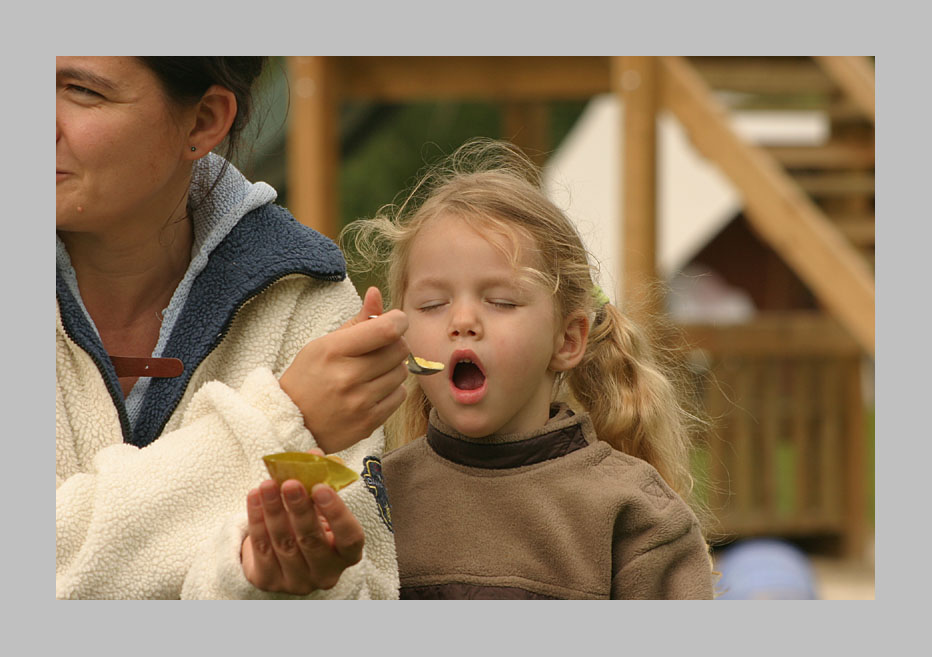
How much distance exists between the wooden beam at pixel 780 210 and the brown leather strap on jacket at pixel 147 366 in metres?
2.24

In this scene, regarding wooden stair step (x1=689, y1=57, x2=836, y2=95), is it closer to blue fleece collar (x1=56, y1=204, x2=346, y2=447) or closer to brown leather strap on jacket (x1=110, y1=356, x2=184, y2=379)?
blue fleece collar (x1=56, y1=204, x2=346, y2=447)

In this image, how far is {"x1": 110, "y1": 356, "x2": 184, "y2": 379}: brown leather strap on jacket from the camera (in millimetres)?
1428

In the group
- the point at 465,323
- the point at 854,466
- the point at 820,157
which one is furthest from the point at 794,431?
the point at 465,323

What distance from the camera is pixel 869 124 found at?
14.1ft

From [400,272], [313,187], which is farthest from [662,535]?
[313,187]

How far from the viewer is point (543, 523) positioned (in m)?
1.45

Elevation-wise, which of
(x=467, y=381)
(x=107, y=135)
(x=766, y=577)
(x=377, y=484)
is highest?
(x=107, y=135)

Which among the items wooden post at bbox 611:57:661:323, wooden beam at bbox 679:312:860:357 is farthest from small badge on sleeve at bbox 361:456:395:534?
wooden beam at bbox 679:312:860:357

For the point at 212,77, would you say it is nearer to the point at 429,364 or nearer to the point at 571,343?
the point at 429,364

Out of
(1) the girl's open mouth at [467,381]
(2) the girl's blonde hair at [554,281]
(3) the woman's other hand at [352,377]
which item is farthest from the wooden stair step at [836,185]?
(3) the woman's other hand at [352,377]

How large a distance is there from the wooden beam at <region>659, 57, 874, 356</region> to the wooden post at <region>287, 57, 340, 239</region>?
97 centimetres

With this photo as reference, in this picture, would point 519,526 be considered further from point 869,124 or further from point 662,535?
point 869,124

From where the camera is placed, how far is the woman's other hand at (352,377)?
1223 mm

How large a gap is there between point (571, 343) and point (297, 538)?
0.54 m
